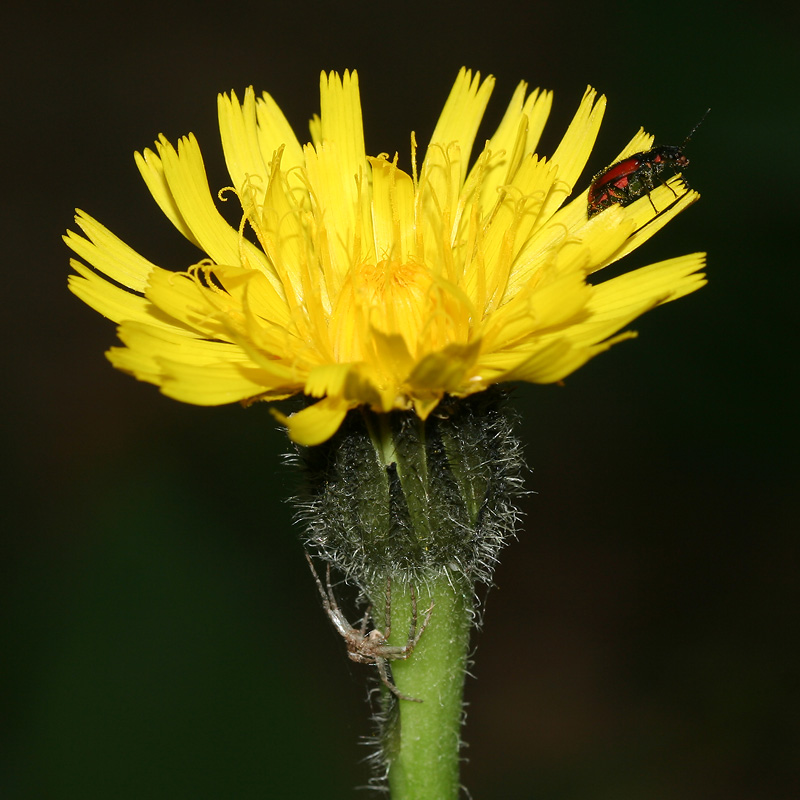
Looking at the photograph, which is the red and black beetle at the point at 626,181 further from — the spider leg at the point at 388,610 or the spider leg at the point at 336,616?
the spider leg at the point at 336,616

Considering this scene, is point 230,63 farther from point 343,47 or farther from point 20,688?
point 20,688

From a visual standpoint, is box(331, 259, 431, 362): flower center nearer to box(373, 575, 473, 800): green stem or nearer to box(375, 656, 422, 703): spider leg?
box(373, 575, 473, 800): green stem

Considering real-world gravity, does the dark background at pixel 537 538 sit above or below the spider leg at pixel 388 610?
above

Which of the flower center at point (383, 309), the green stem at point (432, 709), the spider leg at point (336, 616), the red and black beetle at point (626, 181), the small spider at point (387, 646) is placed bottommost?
the green stem at point (432, 709)

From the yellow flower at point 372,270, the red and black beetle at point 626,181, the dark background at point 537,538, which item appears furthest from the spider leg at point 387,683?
the dark background at point 537,538

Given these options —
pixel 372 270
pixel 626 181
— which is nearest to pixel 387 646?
pixel 372 270
